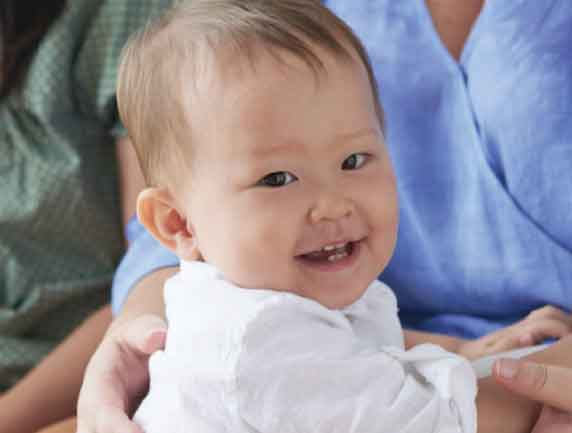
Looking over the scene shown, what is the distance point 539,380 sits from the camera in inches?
35.2

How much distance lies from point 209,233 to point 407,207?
38 centimetres

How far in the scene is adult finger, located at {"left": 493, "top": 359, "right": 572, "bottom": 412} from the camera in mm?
893

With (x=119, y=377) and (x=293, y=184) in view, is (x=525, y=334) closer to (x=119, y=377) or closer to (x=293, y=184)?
(x=293, y=184)

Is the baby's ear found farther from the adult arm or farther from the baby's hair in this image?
the adult arm

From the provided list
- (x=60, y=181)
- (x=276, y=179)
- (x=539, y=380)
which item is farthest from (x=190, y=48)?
(x=60, y=181)

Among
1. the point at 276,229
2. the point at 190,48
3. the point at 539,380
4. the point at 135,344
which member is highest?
the point at 190,48

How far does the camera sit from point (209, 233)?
3.01 ft

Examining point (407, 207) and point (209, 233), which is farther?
point (407, 207)

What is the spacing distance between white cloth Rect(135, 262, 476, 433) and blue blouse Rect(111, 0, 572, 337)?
12.0 inches

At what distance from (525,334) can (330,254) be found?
Answer: 0.32 m

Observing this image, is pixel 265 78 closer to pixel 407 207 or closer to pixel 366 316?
pixel 366 316

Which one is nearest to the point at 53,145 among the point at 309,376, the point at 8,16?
the point at 8,16

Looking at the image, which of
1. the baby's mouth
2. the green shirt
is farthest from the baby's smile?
the green shirt

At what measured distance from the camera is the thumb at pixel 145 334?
41.0 inches
